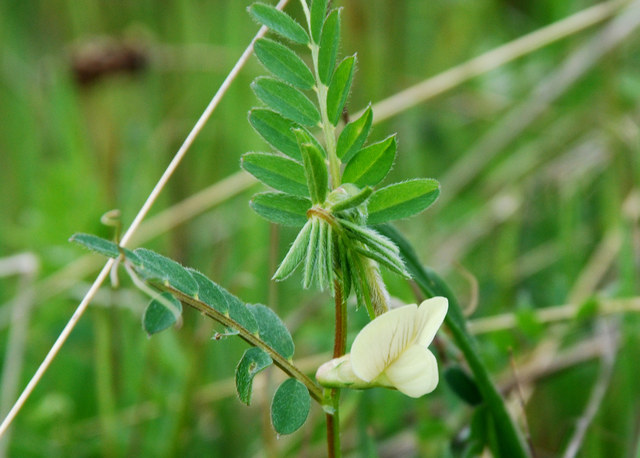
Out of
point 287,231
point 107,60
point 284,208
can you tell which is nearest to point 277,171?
point 284,208

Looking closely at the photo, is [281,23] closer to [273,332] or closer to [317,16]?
[317,16]

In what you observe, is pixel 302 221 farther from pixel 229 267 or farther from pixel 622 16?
pixel 622 16

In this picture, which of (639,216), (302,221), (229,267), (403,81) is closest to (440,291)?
Result: (302,221)

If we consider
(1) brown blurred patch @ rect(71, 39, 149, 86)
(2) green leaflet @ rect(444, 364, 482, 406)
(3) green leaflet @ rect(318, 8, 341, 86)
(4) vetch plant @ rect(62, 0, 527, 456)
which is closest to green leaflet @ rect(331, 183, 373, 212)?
(4) vetch plant @ rect(62, 0, 527, 456)

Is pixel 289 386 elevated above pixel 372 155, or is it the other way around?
pixel 372 155

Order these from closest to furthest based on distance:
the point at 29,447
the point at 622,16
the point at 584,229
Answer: the point at 29,447, the point at 584,229, the point at 622,16

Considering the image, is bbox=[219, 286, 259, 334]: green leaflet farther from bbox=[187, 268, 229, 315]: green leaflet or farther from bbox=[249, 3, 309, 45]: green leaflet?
bbox=[249, 3, 309, 45]: green leaflet
